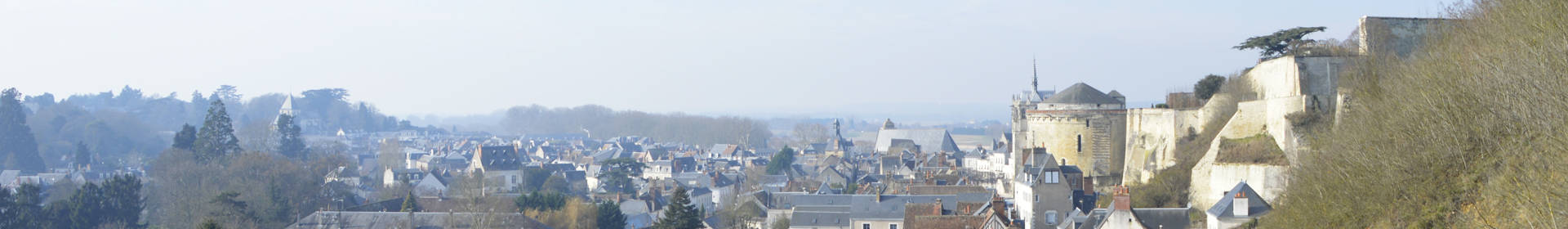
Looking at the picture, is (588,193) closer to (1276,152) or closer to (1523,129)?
(1276,152)

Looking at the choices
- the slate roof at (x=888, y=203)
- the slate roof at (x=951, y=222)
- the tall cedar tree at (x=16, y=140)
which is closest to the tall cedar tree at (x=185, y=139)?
the tall cedar tree at (x=16, y=140)

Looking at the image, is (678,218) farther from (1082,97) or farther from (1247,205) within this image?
(1247,205)

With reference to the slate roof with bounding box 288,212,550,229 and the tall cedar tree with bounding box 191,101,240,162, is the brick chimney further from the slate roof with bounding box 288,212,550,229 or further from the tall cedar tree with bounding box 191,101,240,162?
the tall cedar tree with bounding box 191,101,240,162

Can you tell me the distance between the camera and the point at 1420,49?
25.8 metres

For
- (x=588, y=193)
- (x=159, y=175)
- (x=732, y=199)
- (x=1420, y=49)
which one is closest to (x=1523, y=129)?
(x=1420, y=49)

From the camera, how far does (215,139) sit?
7731cm

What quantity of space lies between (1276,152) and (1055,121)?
1010 centimetres

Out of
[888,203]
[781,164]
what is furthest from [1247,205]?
[781,164]

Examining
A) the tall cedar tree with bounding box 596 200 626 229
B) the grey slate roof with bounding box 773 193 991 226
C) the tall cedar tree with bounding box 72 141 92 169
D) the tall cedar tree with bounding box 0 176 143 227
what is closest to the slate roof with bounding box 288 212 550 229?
the tall cedar tree with bounding box 596 200 626 229

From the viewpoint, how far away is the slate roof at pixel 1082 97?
1448 inches

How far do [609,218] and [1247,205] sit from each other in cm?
2598

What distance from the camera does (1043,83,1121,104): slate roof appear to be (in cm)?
3678

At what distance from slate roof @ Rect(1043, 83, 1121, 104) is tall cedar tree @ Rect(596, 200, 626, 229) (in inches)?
599

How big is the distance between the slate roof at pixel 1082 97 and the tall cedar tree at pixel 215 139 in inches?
1924
